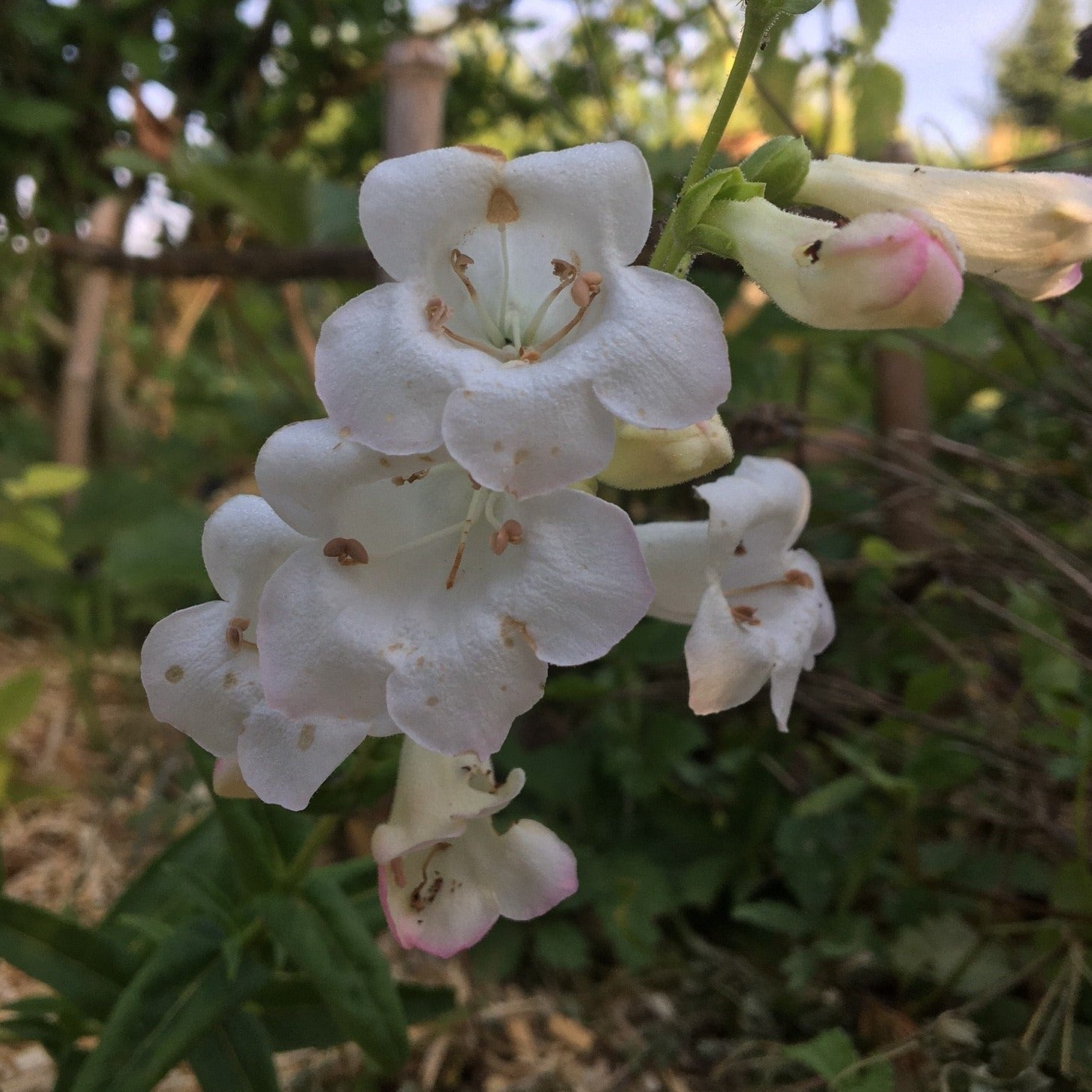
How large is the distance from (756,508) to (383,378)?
40cm

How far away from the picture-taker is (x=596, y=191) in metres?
0.74

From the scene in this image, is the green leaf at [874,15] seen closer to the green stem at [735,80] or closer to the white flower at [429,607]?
the green stem at [735,80]

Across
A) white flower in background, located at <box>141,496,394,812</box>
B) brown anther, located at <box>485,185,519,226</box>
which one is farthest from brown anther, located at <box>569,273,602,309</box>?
white flower in background, located at <box>141,496,394,812</box>

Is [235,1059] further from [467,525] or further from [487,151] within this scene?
[487,151]

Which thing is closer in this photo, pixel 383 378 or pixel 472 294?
pixel 383 378

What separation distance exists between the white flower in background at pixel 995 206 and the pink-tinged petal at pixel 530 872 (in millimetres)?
636

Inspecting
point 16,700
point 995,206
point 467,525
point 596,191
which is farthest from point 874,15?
point 16,700

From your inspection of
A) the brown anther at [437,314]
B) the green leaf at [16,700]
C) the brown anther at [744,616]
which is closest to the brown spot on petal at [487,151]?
the brown anther at [437,314]

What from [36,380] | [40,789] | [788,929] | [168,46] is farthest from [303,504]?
[36,380]

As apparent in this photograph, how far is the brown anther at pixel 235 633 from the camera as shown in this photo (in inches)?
32.3

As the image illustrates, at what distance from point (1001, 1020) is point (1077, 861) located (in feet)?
0.84

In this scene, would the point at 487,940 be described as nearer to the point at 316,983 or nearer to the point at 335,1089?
the point at 335,1089

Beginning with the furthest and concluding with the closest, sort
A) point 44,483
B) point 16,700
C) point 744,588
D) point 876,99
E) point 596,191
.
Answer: point 44,483, point 16,700, point 876,99, point 744,588, point 596,191

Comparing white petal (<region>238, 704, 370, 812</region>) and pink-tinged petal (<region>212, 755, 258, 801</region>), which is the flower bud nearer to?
white petal (<region>238, 704, 370, 812</region>)
